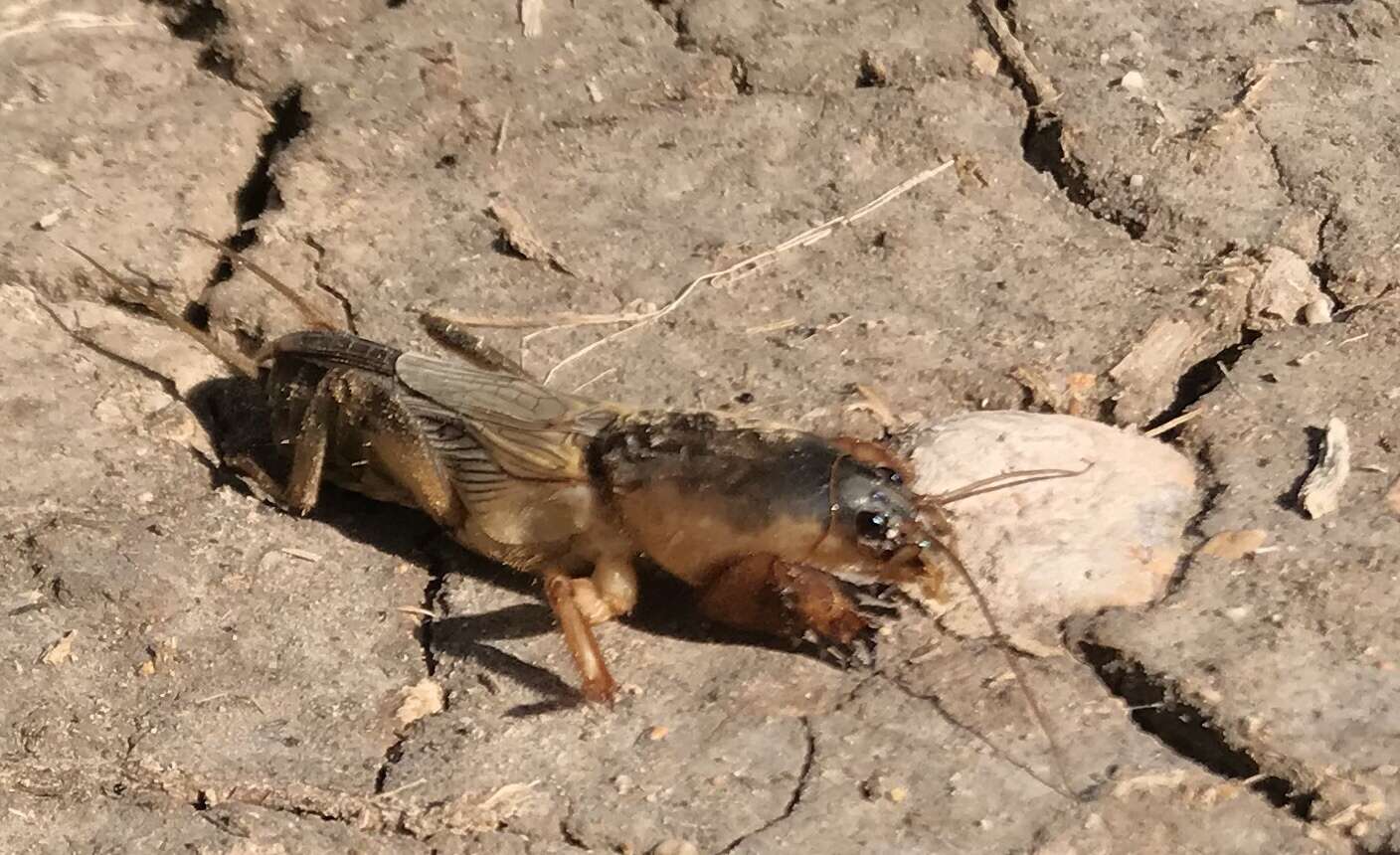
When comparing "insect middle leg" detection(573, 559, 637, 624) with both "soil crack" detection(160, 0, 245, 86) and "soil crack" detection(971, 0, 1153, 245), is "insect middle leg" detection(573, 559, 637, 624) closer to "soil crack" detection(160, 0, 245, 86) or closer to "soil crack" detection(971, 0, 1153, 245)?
"soil crack" detection(971, 0, 1153, 245)

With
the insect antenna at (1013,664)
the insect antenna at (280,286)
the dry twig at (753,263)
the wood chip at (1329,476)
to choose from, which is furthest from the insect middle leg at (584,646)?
the wood chip at (1329,476)

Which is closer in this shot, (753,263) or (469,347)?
(469,347)

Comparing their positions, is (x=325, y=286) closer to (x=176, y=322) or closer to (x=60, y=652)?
(x=176, y=322)

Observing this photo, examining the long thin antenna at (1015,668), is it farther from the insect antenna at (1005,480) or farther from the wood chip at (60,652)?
the wood chip at (60,652)

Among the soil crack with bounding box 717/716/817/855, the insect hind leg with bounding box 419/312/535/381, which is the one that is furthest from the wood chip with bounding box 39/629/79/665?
the soil crack with bounding box 717/716/817/855

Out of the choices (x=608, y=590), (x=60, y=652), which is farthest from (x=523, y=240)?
(x=60, y=652)

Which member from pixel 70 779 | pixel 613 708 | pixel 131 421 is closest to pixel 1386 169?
pixel 613 708

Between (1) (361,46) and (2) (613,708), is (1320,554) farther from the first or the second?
(1) (361,46)
